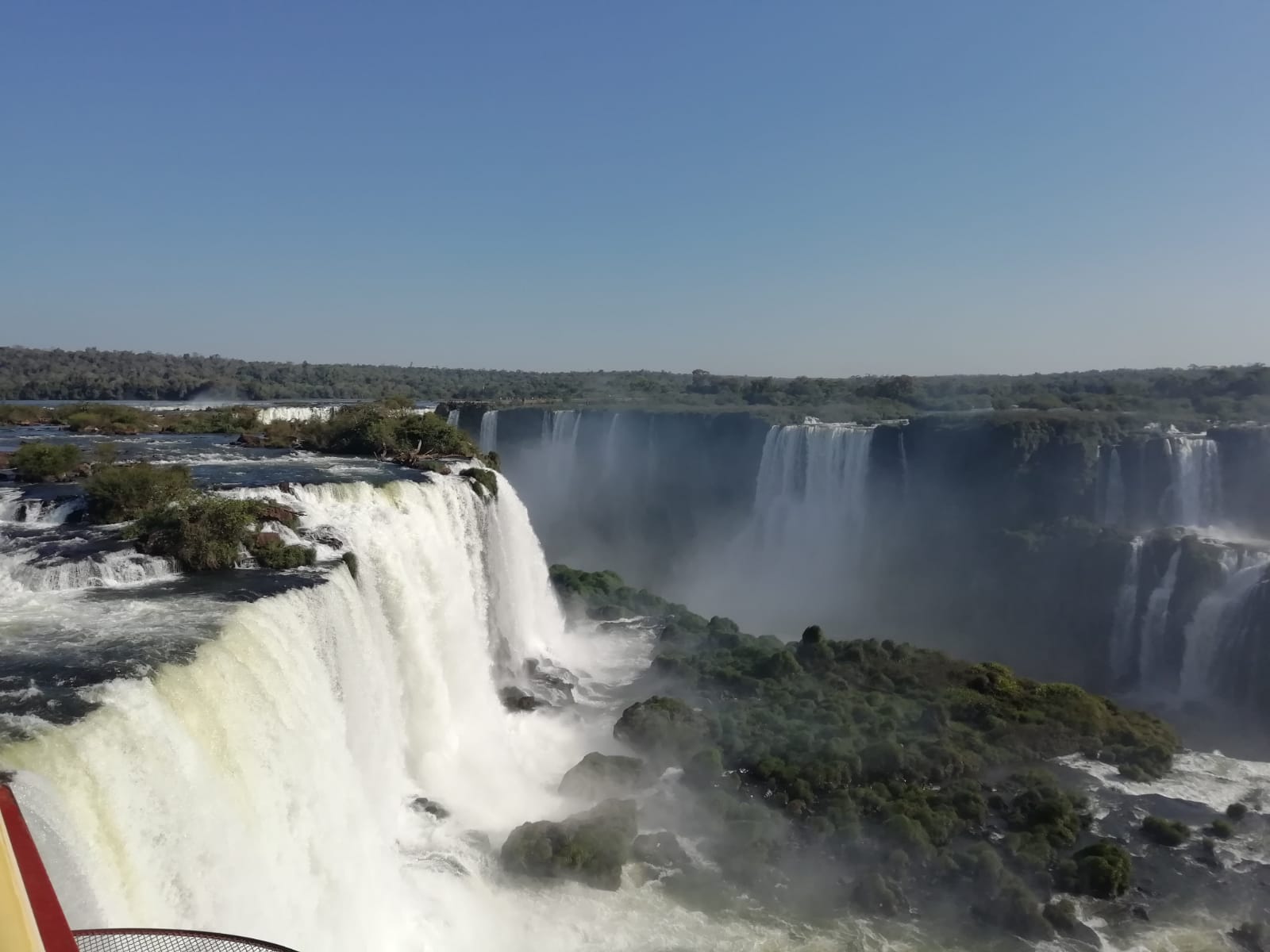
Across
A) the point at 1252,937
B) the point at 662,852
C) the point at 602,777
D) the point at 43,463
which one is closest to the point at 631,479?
the point at 602,777

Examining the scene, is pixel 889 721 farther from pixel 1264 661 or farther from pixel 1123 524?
pixel 1123 524

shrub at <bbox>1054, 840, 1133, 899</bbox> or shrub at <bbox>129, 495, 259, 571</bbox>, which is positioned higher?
shrub at <bbox>129, 495, 259, 571</bbox>

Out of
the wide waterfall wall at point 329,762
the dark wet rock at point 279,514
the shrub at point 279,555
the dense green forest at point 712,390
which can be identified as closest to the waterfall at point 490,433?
the dense green forest at point 712,390

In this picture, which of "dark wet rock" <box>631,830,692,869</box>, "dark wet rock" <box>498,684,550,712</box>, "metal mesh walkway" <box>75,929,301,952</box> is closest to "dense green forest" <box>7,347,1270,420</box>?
"dark wet rock" <box>498,684,550,712</box>

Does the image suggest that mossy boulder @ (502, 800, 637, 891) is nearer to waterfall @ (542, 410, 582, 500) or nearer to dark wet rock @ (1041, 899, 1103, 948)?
dark wet rock @ (1041, 899, 1103, 948)

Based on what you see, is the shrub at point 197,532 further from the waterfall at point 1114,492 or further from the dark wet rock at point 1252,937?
the waterfall at point 1114,492

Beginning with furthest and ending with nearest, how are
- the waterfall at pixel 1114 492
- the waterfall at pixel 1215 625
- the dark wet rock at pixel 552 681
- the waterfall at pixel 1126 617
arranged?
the waterfall at pixel 1114 492 < the waterfall at pixel 1126 617 < the waterfall at pixel 1215 625 < the dark wet rock at pixel 552 681
